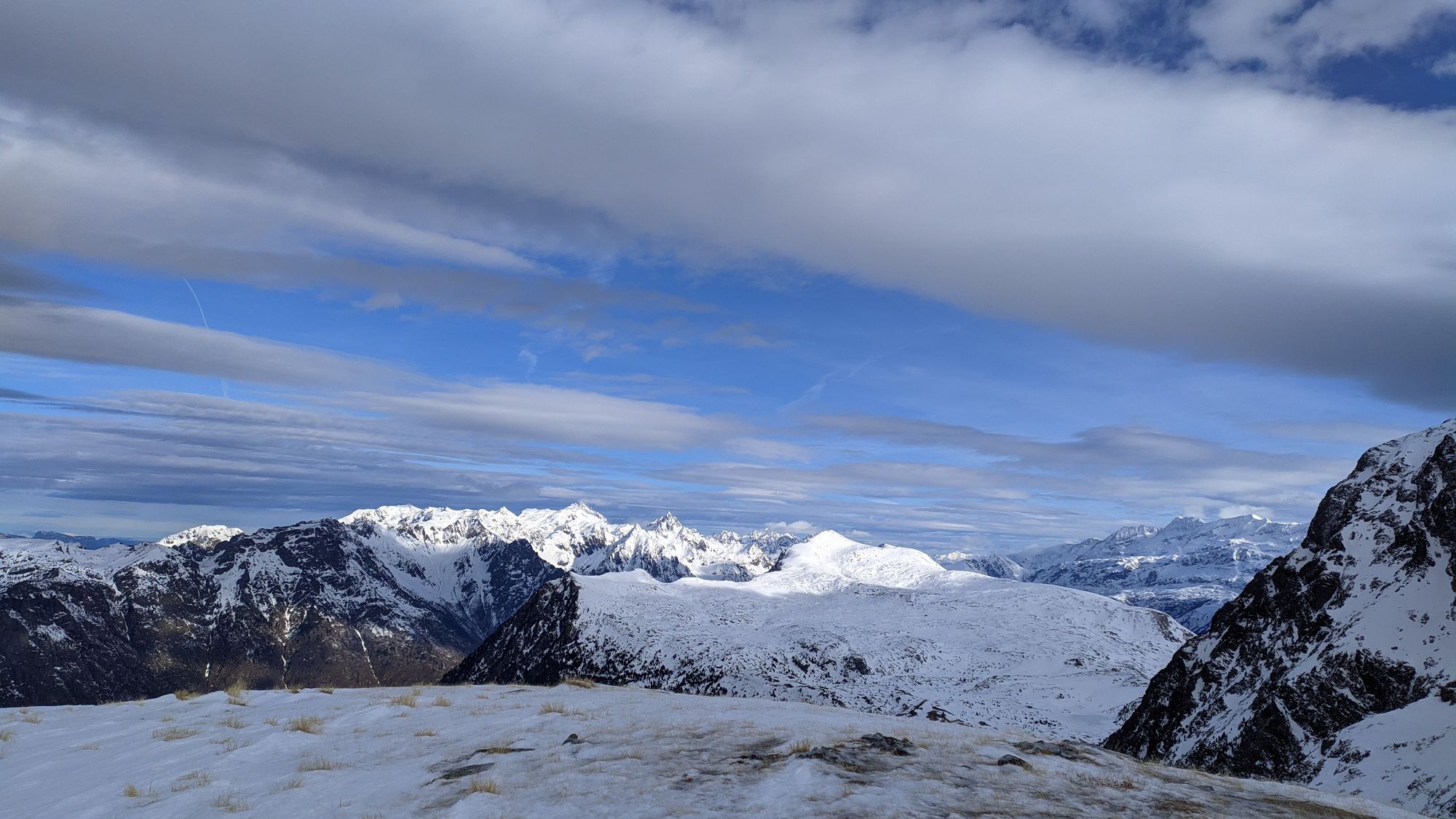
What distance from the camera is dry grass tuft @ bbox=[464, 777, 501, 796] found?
1122 cm

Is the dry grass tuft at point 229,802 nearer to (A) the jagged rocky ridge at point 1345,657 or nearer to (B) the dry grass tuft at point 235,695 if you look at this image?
(B) the dry grass tuft at point 235,695

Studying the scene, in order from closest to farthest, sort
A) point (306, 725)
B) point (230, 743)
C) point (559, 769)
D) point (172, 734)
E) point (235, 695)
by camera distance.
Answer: point (559, 769) → point (230, 743) → point (172, 734) → point (306, 725) → point (235, 695)

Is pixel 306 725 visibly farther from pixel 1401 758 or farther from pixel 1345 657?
pixel 1345 657

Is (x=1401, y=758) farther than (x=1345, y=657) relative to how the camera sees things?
No

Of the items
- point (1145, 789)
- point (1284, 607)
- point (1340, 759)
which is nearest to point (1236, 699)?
point (1284, 607)

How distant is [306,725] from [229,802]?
5.51 metres

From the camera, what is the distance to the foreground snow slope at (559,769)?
35.8 feet

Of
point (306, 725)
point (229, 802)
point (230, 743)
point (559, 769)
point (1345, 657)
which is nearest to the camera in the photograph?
point (229, 802)

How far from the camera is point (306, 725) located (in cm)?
1641

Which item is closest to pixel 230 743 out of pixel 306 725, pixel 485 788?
pixel 306 725

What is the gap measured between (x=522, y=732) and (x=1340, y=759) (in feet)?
207

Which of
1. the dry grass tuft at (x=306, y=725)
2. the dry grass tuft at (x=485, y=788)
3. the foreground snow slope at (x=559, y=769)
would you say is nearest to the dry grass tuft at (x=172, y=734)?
the foreground snow slope at (x=559, y=769)

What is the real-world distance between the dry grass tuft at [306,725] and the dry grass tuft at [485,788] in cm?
697

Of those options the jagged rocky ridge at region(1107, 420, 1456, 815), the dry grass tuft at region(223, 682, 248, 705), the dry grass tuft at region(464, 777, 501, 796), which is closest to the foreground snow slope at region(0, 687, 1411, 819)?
the dry grass tuft at region(464, 777, 501, 796)
